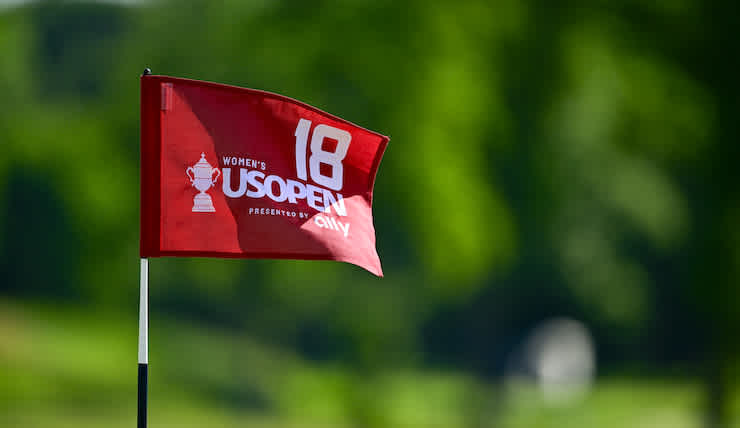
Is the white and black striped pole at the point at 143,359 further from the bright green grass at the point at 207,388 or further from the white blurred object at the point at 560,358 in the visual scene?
the white blurred object at the point at 560,358

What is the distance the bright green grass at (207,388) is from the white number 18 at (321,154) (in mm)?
2077

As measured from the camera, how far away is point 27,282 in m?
3.86

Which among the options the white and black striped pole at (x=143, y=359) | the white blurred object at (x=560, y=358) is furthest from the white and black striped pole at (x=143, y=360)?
the white blurred object at (x=560, y=358)

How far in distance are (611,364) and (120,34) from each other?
3822 mm

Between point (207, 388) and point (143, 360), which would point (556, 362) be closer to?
point (207, 388)

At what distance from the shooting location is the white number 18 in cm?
238

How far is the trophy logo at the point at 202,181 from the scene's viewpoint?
7.19 feet

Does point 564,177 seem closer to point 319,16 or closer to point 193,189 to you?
point 319,16

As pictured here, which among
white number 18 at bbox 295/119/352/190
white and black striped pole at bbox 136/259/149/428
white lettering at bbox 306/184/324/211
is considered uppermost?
white number 18 at bbox 295/119/352/190

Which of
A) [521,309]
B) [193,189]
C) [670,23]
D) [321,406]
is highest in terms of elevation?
[670,23]

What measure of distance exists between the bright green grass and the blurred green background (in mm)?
11

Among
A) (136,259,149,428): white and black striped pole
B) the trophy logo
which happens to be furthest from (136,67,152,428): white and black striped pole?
the trophy logo

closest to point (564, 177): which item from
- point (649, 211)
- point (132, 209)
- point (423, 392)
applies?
point (649, 211)

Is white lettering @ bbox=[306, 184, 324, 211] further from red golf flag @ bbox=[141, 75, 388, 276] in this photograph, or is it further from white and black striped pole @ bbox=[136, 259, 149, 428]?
white and black striped pole @ bbox=[136, 259, 149, 428]
